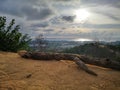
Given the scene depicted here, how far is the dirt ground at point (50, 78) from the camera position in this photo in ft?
18.2

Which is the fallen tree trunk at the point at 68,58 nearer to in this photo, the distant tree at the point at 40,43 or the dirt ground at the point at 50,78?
the dirt ground at the point at 50,78

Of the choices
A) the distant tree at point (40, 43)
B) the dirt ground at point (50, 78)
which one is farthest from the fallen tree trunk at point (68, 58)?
the distant tree at point (40, 43)

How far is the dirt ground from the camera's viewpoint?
5.54m

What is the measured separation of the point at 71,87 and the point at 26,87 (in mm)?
1403

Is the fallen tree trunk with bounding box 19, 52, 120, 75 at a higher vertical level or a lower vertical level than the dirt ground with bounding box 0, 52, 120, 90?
higher

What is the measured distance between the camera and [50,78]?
6.21 metres

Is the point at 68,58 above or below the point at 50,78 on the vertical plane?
above

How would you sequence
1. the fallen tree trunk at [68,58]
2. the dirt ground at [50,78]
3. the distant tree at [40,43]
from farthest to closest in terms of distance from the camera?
1. the distant tree at [40,43]
2. the fallen tree trunk at [68,58]
3. the dirt ground at [50,78]

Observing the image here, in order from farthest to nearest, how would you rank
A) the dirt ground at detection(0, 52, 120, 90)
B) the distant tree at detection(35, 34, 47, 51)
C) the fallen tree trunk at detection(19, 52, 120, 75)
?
the distant tree at detection(35, 34, 47, 51), the fallen tree trunk at detection(19, 52, 120, 75), the dirt ground at detection(0, 52, 120, 90)

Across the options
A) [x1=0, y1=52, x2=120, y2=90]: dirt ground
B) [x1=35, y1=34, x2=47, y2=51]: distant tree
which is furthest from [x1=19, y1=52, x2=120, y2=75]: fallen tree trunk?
[x1=35, y1=34, x2=47, y2=51]: distant tree

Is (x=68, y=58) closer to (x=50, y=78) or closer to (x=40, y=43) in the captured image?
(x=50, y=78)

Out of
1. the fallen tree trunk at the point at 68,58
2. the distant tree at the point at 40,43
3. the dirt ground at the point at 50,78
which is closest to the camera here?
the dirt ground at the point at 50,78

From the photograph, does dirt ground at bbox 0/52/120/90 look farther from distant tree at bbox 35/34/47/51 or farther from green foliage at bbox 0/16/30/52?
distant tree at bbox 35/34/47/51

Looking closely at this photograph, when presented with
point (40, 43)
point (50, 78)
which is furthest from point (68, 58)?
point (40, 43)
